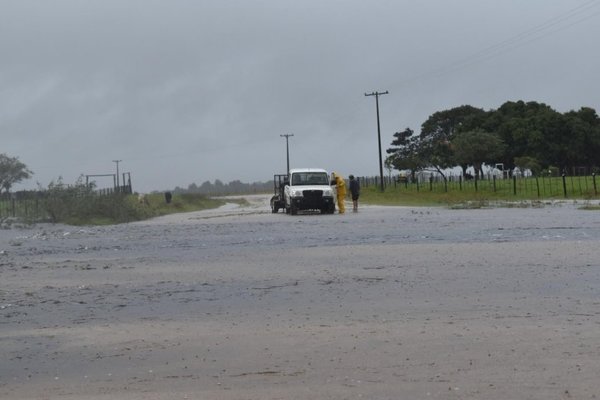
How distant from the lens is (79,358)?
809 cm

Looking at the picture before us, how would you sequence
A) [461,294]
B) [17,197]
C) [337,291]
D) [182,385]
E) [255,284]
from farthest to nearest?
[17,197] < [255,284] < [337,291] < [461,294] < [182,385]

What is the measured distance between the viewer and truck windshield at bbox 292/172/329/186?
4353 centimetres

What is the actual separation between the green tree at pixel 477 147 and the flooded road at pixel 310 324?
72.9 meters

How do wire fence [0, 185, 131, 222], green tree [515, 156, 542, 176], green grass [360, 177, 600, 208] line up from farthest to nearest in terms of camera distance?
green tree [515, 156, 542, 176] < green grass [360, 177, 600, 208] < wire fence [0, 185, 131, 222]

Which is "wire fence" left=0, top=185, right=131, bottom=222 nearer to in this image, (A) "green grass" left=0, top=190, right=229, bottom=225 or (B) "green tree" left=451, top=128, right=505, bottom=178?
(A) "green grass" left=0, top=190, right=229, bottom=225

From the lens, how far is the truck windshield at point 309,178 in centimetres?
4353

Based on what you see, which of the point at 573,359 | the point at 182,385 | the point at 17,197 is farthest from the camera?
the point at 17,197

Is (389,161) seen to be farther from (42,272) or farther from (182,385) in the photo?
(182,385)

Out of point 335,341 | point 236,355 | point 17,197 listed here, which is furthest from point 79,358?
point 17,197

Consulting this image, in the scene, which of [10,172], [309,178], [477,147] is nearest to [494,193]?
[309,178]

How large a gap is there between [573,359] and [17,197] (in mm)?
46965

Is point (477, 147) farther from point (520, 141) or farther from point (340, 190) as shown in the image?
point (340, 190)

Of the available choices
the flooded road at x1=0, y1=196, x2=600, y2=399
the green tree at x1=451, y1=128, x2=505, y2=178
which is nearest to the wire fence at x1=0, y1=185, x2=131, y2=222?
the flooded road at x1=0, y1=196, x2=600, y2=399

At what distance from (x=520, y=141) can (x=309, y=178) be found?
54.6m
